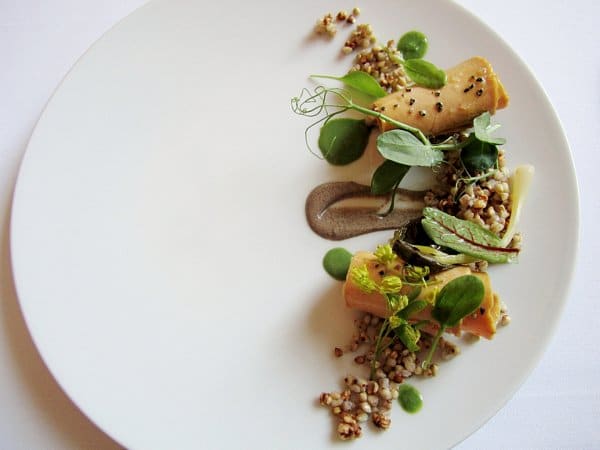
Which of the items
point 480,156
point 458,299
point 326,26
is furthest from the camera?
point 326,26

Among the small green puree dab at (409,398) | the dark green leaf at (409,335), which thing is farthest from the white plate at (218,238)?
the dark green leaf at (409,335)

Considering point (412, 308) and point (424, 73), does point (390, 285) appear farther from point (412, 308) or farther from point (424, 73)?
point (424, 73)

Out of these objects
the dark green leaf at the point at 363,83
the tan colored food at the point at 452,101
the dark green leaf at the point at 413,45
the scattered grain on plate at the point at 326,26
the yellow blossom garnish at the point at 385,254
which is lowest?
the yellow blossom garnish at the point at 385,254

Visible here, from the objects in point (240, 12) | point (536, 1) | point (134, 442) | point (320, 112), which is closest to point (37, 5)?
point (240, 12)

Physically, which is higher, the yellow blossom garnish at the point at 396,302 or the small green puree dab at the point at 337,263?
the small green puree dab at the point at 337,263

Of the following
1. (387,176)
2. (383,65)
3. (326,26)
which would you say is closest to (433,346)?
(387,176)

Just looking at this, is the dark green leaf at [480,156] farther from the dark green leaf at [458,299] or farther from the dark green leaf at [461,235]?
the dark green leaf at [458,299]
